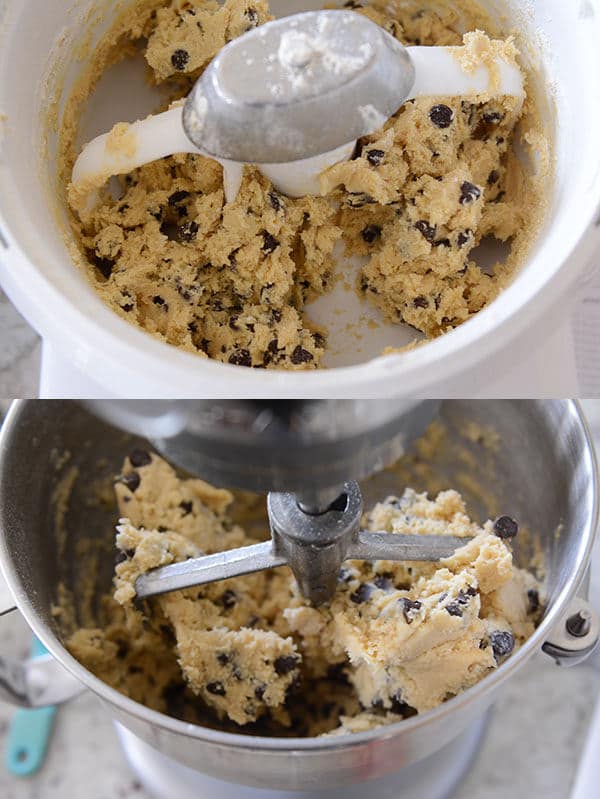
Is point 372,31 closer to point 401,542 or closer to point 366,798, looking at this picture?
point 401,542

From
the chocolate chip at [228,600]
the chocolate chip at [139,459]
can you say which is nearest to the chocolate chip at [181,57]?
the chocolate chip at [139,459]

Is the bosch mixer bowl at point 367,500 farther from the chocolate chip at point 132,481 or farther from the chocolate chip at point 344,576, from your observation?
the chocolate chip at point 344,576

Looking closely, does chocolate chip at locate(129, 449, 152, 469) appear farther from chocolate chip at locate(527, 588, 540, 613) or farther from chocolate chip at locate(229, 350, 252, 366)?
chocolate chip at locate(527, 588, 540, 613)

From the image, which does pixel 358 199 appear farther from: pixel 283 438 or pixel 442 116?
pixel 283 438

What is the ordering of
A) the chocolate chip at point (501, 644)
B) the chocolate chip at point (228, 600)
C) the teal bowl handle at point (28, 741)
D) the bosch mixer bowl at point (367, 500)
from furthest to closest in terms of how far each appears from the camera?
the teal bowl handle at point (28, 741), the chocolate chip at point (228, 600), the chocolate chip at point (501, 644), the bosch mixer bowl at point (367, 500)

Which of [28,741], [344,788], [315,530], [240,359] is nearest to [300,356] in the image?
[240,359]

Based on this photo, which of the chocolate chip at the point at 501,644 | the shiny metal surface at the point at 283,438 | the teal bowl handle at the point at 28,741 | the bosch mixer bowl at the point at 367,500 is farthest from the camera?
the teal bowl handle at the point at 28,741

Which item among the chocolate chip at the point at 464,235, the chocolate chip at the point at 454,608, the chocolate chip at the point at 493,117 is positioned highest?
the chocolate chip at the point at 493,117

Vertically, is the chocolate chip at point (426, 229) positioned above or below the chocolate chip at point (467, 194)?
below

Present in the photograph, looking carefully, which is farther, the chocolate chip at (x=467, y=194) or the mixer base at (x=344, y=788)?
the mixer base at (x=344, y=788)
